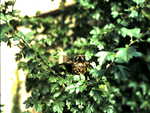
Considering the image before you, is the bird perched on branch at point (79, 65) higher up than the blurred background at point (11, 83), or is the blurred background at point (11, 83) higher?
the blurred background at point (11, 83)

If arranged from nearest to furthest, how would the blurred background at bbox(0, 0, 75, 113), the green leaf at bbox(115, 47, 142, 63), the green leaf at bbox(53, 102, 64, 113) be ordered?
the green leaf at bbox(115, 47, 142, 63) < the green leaf at bbox(53, 102, 64, 113) < the blurred background at bbox(0, 0, 75, 113)

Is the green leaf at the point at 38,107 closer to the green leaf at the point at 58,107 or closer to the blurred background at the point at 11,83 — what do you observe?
the green leaf at the point at 58,107

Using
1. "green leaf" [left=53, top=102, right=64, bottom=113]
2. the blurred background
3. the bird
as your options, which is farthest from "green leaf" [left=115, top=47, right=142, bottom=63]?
the blurred background

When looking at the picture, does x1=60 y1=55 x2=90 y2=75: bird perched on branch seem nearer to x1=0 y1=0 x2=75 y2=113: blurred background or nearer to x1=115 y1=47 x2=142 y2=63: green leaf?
x1=115 y1=47 x2=142 y2=63: green leaf

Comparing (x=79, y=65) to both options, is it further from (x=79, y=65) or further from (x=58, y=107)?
(x=58, y=107)

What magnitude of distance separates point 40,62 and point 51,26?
2188 mm

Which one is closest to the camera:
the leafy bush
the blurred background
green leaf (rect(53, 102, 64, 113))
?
the leafy bush

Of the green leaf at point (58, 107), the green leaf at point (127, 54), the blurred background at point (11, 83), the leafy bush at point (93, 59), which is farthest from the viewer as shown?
the blurred background at point (11, 83)

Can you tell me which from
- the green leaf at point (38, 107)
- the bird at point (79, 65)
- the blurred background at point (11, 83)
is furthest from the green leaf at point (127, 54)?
the blurred background at point (11, 83)

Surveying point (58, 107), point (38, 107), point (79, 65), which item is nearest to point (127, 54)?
point (79, 65)

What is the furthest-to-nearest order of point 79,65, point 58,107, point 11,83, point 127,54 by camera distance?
point 11,83, point 79,65, point 58,107, point 127,54

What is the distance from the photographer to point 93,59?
11.3 ft

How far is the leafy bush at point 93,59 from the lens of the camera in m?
3.07

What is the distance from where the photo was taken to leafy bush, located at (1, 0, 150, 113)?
10.1 feet
